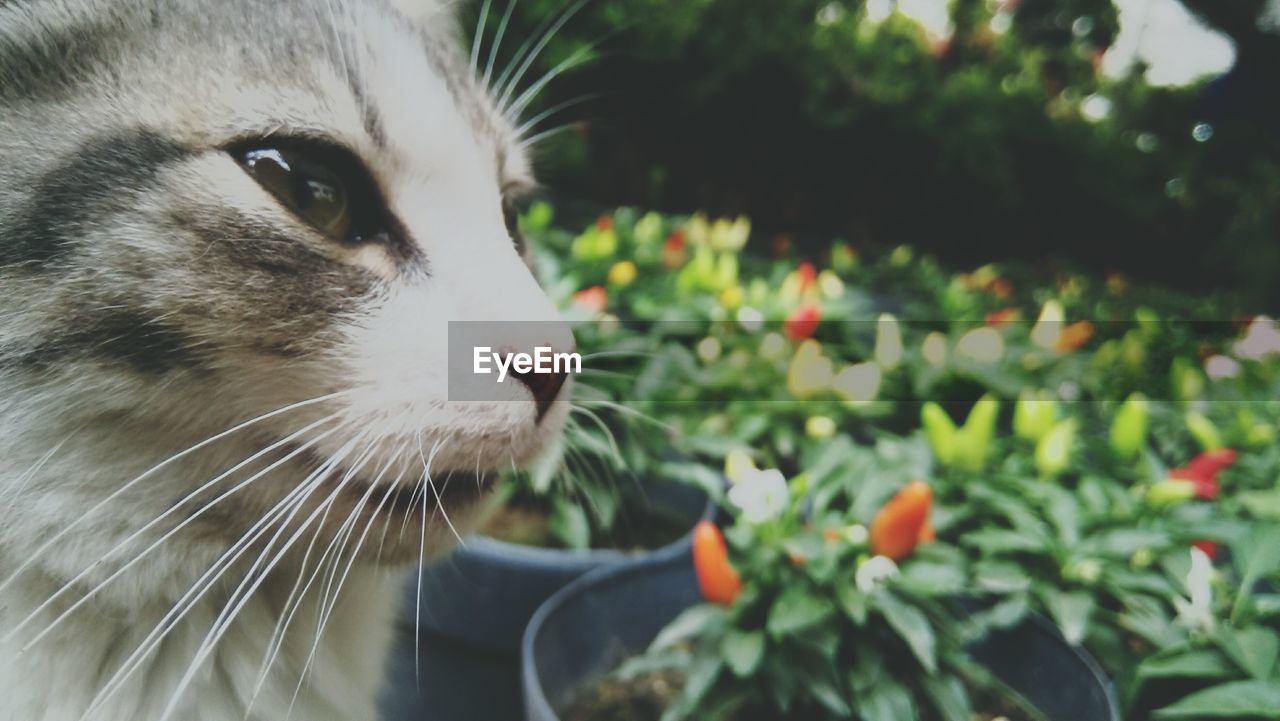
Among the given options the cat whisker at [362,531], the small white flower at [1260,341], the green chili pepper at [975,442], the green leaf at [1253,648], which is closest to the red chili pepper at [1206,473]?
the green chili pepper at [975,442]

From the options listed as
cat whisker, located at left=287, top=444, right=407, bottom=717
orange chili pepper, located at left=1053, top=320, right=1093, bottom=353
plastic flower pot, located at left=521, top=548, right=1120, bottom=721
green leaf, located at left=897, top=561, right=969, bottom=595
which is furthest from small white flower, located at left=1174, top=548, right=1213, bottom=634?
orange chili pepper, located at left=1053, top=320, right=1093, bottom=353

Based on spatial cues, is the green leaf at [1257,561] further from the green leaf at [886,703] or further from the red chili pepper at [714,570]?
the red chili pepper at [714,570]

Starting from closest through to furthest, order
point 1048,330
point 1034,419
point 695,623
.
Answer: point 695,623 → point 1034,419 → point 1048,330

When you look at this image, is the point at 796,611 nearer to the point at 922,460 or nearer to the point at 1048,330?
the point at 922,460

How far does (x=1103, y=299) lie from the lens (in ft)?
9.00

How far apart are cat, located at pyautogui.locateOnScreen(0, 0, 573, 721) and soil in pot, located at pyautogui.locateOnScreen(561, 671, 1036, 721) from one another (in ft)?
1.34

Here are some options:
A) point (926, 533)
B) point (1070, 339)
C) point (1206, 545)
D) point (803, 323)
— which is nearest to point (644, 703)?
point (926, 533)

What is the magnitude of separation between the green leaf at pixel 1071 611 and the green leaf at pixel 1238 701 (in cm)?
18

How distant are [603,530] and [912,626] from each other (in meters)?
0.56

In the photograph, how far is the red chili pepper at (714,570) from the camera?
89 cm

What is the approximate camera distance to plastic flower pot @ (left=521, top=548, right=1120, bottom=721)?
0.83m

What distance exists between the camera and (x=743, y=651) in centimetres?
84

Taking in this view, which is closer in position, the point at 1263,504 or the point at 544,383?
the point at 544,383

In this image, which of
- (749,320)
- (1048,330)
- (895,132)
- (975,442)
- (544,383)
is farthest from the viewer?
(895,132)
